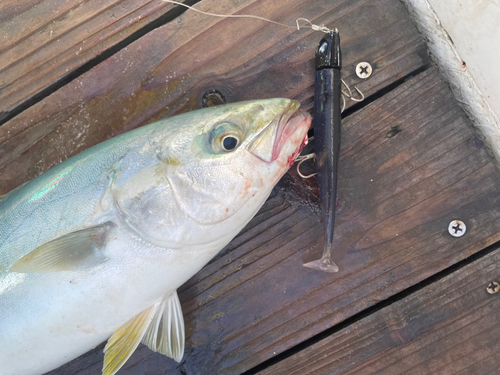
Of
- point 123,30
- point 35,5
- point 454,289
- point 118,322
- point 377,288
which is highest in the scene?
point 35,5

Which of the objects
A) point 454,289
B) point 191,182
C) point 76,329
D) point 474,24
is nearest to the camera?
point 191,182

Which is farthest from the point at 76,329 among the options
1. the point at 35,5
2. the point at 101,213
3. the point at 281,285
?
the point at 35,5

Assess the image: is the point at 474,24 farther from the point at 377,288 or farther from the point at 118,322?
the point at 118,322

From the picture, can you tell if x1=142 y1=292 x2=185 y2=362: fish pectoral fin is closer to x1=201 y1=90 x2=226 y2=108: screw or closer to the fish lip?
the fish lip

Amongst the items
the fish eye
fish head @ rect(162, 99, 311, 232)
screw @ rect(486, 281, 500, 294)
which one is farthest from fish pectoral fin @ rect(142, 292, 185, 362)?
screw @ rect(486, 281, 500, 294)

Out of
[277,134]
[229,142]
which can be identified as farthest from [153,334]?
[277,134]

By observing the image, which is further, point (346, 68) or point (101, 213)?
point (346, 68)

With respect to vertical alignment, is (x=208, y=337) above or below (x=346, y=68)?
below
